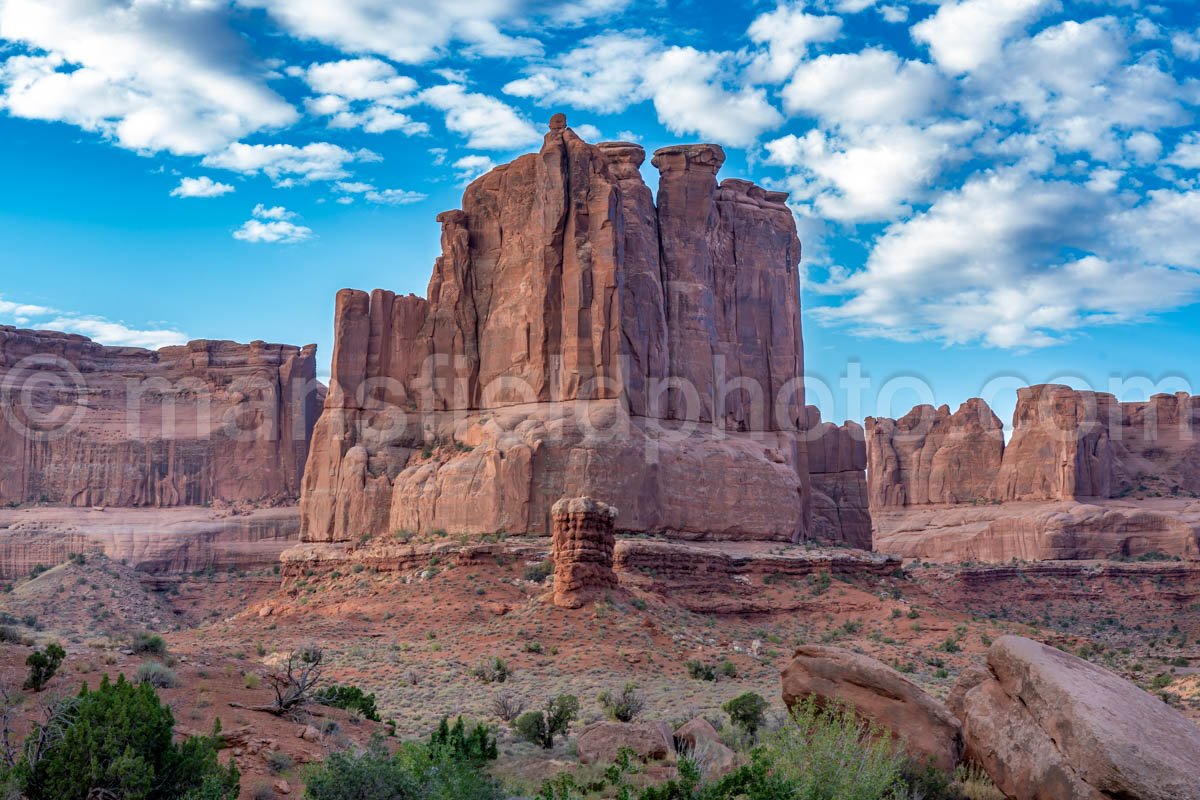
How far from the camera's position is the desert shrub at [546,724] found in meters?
19.6

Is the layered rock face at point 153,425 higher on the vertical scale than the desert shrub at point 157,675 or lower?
higher

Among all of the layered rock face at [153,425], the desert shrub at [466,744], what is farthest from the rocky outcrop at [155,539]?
the desert shrub at [466,744]

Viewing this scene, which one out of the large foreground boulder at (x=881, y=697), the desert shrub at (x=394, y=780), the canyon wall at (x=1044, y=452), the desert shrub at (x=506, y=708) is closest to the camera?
the desert shrub at (x=394, y=780)

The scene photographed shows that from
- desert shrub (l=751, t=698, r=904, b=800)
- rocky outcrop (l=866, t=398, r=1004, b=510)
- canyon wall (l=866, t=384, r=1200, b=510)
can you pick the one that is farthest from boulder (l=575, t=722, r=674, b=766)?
rocky outcrop (l=866, t=398, r=1004, b=510)

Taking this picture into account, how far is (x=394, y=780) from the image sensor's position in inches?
508

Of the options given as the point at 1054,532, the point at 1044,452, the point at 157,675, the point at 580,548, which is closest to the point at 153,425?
the point at 580,548

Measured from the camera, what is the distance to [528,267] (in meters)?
50.3

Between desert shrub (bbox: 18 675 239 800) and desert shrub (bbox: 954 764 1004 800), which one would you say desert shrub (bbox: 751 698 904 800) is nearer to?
desert shrub (bbox: 954 764 1004 800)

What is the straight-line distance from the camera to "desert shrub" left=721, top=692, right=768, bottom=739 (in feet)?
67.4

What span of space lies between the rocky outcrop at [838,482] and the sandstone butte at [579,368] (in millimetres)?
7571

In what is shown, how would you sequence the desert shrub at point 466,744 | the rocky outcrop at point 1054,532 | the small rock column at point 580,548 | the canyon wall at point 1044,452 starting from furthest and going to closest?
1. the canyon wall at point 1044,452
2. the rocky outcrop at point 1054,532
3. the small rock column at point 580,548
4. the desert shrub at point 466,744

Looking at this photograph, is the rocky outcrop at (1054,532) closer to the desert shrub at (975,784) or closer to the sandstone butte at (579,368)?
the sandstone butte at (579,368)

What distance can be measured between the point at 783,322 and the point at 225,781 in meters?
47.6

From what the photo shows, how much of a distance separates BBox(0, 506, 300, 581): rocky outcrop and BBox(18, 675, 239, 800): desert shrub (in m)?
61.8
